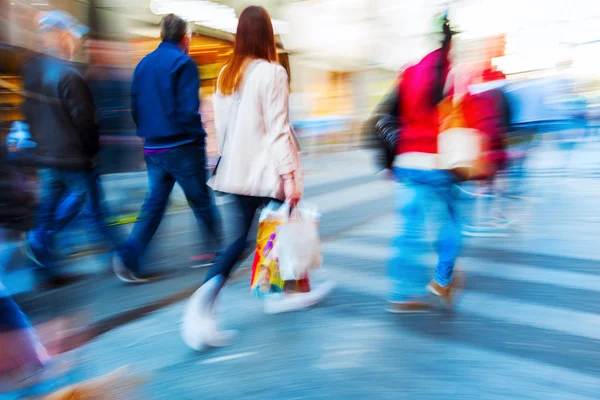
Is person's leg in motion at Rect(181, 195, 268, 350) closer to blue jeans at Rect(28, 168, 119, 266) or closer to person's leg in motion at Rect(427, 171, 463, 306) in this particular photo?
person's leg in motion at Rect(427, 171, 463, 306)

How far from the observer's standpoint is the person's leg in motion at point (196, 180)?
3.93 meters

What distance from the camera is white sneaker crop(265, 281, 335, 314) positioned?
11.5ft

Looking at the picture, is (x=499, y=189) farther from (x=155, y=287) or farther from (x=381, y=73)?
(x=381, y=73)

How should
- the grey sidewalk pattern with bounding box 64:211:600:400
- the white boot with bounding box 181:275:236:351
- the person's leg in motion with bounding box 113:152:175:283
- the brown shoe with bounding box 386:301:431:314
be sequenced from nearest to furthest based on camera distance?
the grey sidewalk pattern with bounding box 64:211:600:400
the white boot with bounding box 181:275:236:351
the brown shoe with bounding box 386:301:431:314
the person's leg in motion with bounding box 113:152:175:283

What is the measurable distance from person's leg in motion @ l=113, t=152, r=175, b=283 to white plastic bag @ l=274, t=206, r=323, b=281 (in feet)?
4.49

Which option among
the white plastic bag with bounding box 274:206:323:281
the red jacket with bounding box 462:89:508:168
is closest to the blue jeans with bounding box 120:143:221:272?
the white plastic bag with bounding box 274:206:323:281

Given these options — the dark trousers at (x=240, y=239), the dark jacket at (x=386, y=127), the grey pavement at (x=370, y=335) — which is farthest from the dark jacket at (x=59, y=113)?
the dark jacket at (x=386, y=127)

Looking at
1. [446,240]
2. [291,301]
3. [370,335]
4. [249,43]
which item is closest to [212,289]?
[291,301]

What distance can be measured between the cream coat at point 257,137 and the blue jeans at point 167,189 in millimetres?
1090

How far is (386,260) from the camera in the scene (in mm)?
4664

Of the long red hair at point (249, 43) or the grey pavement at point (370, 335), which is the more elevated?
the long red hair at point (249, 43)

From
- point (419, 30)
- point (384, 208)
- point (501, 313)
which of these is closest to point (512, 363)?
point (501, 313)

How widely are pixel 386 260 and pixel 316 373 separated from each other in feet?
6.84

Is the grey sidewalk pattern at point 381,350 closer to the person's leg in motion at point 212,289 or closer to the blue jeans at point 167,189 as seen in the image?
the person's leg in motion at point 212,289
